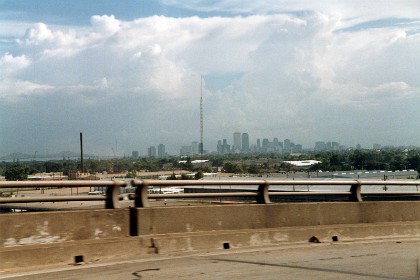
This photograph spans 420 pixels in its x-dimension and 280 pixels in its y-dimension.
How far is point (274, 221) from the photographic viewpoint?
1270 cm

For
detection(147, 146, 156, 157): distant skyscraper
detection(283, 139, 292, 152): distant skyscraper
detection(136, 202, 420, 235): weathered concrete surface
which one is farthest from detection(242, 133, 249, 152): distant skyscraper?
detection(136, 202, 420, 235): weathered concrete surface

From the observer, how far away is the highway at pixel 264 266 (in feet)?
29.7

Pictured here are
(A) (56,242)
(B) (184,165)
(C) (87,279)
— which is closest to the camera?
(C) (87,279)

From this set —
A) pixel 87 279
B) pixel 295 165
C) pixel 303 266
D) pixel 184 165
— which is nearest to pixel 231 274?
pixel 303 266

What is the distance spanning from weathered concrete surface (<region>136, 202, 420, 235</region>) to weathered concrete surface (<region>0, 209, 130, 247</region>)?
0.48 meters

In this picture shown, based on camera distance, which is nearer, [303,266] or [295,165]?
[303,266]

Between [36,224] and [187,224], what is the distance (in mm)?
3104

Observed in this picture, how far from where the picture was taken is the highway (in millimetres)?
9047

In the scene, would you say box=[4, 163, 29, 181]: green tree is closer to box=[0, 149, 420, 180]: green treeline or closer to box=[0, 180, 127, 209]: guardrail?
box=[0, 149, 420, 180]: green treeline

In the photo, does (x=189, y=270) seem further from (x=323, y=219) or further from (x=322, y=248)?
(x=323, y=219)

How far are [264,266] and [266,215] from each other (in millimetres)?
2670

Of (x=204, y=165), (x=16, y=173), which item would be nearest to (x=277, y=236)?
(x=16, y=173)

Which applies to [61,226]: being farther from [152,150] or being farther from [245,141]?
[245,141]

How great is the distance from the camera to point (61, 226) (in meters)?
9.95
